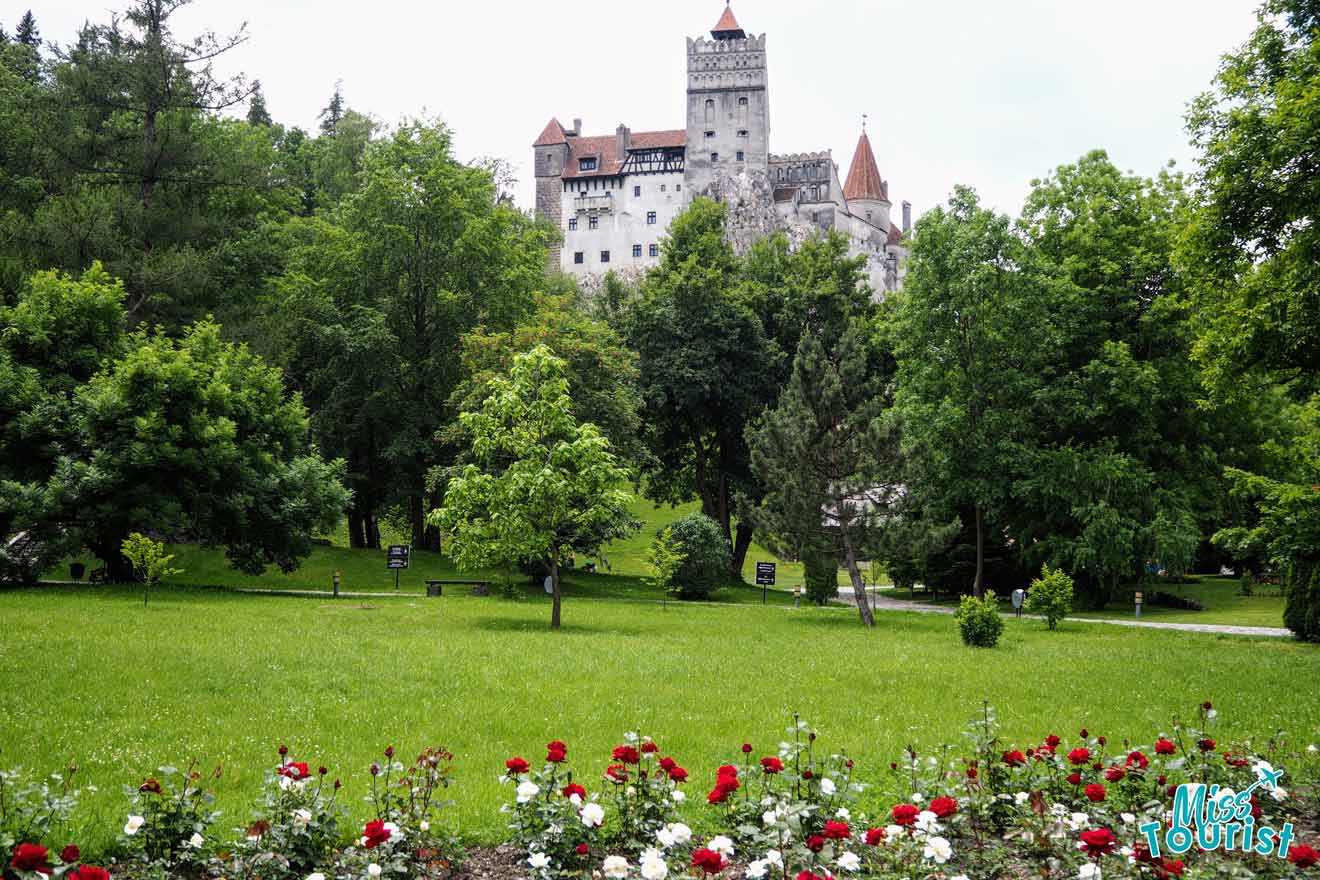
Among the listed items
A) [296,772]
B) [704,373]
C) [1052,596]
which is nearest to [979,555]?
[1052,596]

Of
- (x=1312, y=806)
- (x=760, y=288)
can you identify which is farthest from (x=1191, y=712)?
(x=760, y=288)

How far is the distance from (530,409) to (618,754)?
60.9 ft

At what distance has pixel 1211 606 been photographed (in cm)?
3916

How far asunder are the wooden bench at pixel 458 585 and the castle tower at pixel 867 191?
9865cm

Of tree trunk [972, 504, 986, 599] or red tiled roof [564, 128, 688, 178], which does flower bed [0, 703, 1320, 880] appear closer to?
tree trunk [972, 504, 986, 599]

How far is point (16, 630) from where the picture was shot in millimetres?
17391

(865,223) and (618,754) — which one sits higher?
(865,223)

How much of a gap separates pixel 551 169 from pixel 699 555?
9962 cm

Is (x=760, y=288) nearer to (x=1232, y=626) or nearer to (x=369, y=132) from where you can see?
(x=1232, y=626)

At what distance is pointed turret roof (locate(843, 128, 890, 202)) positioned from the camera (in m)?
127

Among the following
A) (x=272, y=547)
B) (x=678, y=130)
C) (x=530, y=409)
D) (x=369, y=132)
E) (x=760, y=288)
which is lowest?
(x=272, y=547)

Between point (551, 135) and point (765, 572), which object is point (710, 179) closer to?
point (551, 135)

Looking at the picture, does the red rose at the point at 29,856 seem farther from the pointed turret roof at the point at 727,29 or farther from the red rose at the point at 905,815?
the pointed turret roof at the point at 727,29

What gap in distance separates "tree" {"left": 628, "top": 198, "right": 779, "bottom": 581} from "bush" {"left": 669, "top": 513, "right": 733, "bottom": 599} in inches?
233
